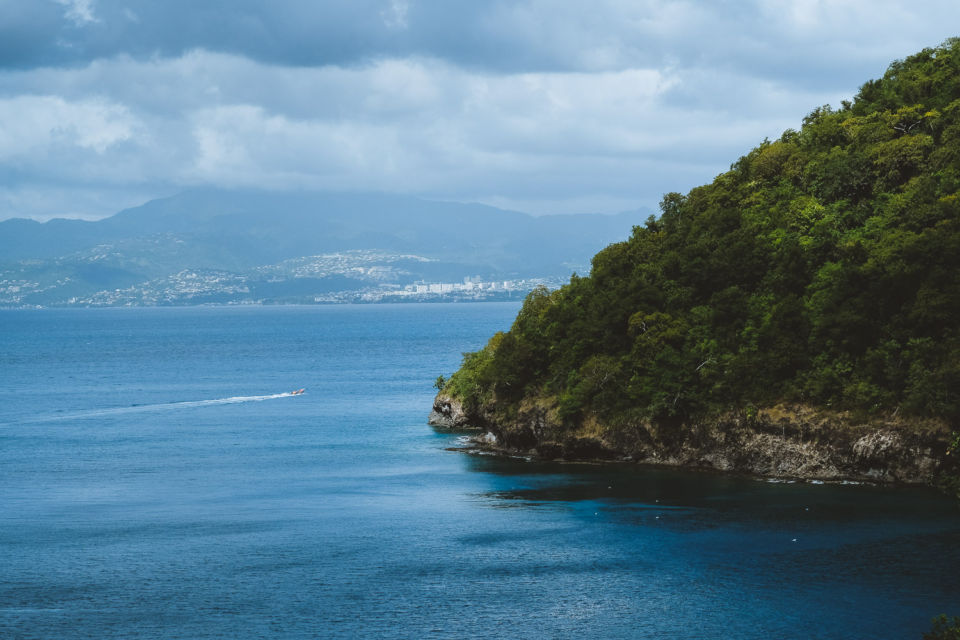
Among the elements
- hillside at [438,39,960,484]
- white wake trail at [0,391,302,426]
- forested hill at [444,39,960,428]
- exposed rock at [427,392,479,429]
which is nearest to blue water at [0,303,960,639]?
hillside at [438,39,960,484]

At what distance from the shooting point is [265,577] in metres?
55.9

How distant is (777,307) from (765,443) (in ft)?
36.8

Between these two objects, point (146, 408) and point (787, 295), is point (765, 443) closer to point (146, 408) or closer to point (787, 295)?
point (787, 295)

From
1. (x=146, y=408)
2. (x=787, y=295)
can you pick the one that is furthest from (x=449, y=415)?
(x=787, y=295)

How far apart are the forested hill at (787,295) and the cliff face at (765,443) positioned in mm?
1138

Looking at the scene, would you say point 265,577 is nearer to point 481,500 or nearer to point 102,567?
point 102,567

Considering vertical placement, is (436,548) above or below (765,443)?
below

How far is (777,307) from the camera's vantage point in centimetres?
8362

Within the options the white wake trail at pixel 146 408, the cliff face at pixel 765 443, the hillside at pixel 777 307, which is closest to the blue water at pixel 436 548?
the cliff face at pixel 765 443

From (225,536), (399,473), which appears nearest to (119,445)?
(399,473)

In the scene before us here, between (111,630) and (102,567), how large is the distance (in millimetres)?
11508

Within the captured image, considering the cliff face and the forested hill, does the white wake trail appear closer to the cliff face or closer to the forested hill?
the forested hill

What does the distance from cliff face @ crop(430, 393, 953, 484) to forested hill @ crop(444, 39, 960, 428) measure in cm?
114

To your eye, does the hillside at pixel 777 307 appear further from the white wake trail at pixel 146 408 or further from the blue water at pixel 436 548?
the white wake trail at pixel 146 408
